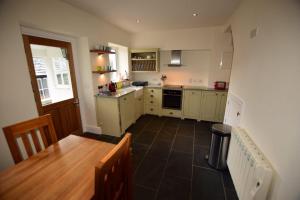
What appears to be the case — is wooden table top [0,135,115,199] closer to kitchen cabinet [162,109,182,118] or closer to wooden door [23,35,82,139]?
wooden door [23,35,82,139]

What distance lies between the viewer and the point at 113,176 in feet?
3.02

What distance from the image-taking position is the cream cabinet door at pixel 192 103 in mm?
3838

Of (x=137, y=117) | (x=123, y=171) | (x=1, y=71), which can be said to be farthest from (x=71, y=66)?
(x=123, y=171)

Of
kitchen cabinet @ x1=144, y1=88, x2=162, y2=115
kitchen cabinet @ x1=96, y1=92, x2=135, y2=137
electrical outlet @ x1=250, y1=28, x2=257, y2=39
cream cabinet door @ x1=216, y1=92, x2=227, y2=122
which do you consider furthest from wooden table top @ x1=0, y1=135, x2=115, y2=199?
cream cabinet door @ x1=216, y1=92, x2=227, y2=122

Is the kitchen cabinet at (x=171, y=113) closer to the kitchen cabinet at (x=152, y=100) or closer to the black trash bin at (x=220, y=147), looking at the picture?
the kitchen cabinet at (x=152, y=100)

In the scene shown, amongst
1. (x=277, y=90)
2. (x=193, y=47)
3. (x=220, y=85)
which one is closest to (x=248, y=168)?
(x=277, y=90)

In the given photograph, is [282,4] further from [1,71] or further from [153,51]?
[153,51]

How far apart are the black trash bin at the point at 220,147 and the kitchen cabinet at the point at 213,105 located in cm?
158

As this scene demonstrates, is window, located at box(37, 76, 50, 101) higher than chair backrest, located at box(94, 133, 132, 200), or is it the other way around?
window, located at box(37, 76, 50, 101)

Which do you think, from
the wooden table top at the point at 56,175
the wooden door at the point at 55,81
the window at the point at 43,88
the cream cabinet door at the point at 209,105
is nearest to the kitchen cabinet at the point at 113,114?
the wooden door at the point at 55,81

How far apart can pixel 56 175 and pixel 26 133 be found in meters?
0.65

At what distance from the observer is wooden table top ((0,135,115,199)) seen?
2.92 ft

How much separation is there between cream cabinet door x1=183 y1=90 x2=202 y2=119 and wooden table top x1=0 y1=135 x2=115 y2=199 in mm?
2981

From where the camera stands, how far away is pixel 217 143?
2.15 metres
